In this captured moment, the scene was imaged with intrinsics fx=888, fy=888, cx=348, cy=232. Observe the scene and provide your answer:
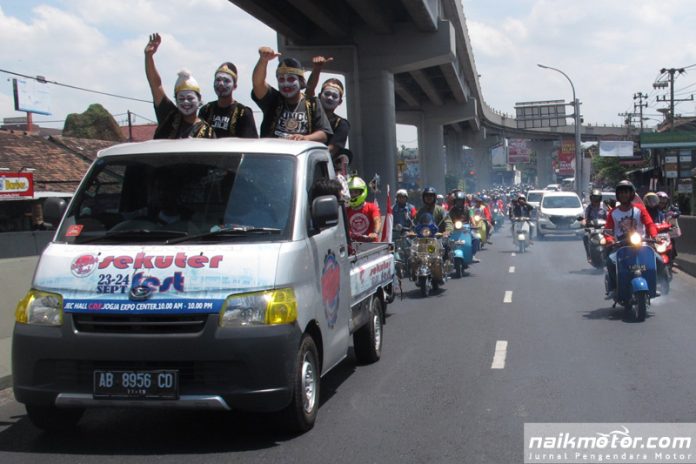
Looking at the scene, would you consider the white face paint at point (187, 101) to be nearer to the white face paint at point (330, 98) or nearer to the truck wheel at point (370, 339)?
the white face paint at point (330, 98)

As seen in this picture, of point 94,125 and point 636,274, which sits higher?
point 94,125

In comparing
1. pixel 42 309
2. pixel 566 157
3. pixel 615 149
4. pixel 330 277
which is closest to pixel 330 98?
pixel 330 277

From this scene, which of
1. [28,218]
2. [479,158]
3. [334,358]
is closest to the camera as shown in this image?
[334,358]

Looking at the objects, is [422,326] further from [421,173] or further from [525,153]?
[525,153]

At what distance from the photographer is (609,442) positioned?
5.92m

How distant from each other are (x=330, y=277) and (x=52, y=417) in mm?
2277

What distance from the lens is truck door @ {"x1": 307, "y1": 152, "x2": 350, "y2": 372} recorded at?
6.64 m

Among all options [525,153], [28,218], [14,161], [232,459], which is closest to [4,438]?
[232,459]

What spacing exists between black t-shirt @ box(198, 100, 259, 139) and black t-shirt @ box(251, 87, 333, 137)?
0.37 m

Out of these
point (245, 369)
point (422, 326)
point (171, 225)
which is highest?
point (171, 225)

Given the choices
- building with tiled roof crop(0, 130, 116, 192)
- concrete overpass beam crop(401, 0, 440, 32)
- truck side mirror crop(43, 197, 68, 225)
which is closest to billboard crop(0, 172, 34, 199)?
building with tiled roof crop(0, 130, 116, 192)

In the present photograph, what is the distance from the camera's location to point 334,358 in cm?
712

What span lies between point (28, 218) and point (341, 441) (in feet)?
93.6

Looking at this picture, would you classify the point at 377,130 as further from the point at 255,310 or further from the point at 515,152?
the point at 515,152
